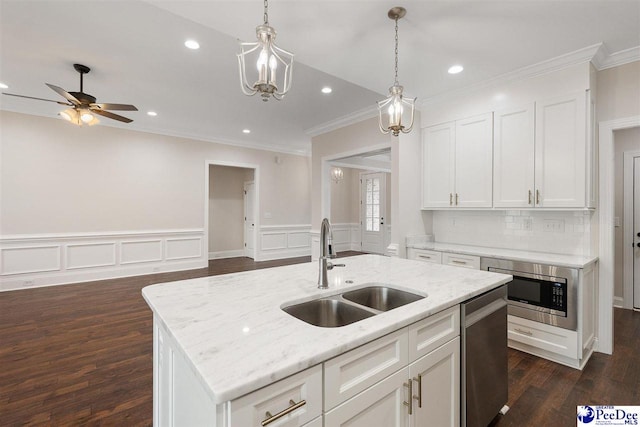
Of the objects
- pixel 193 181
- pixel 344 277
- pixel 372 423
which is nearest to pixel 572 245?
pixel 344 277

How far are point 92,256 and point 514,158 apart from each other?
21.4ft

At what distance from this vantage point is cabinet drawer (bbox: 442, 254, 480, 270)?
2.97 meters

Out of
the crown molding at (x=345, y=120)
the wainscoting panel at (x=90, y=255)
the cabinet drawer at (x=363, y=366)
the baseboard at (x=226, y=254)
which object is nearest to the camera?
the cabinet drawer at (x=363, y=366)

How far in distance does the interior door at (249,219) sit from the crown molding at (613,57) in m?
6.30

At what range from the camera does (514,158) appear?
2.99 metres

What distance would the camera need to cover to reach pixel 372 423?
1066 mm

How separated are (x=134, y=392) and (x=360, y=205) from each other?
7.15 metres

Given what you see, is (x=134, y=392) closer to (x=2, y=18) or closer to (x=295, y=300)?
(x=295, y=300)

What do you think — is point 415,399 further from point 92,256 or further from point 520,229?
point 92,256

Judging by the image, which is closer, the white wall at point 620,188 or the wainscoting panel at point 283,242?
the white wall at point 620,188

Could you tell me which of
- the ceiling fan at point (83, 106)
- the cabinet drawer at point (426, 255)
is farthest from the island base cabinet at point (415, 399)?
the ceiling fan at point (83, 106)

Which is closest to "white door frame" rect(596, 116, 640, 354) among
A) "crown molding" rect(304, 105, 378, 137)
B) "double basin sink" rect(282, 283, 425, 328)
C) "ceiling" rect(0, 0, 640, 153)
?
"ceiling" rect(0, 0, 640, 153)

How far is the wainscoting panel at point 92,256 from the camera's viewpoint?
15.0 feet

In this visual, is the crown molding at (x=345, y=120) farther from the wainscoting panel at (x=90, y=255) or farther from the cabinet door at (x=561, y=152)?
the wainscoting panel at (x=90, y=255)
